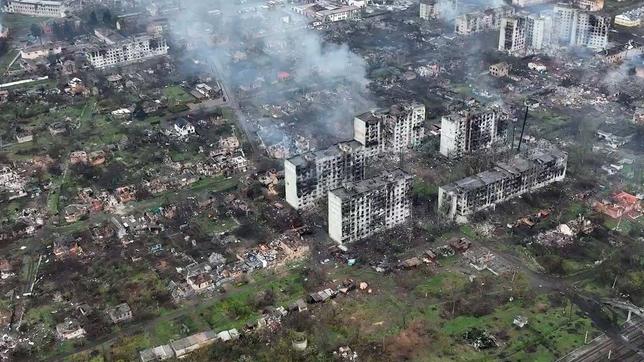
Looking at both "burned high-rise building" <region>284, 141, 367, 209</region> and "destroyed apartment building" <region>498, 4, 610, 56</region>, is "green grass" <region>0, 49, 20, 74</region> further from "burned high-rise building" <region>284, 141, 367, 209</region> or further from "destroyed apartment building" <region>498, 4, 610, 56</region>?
"destroyed apartment building" <region>498, 4, 610, 56</region>

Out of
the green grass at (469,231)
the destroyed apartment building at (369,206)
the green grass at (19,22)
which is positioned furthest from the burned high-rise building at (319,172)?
the green grass at (19,22)

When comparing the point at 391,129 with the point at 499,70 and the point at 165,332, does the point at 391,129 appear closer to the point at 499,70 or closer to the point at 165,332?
the point at 499,70

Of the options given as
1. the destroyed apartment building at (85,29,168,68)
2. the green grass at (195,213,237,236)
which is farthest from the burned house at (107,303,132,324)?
the destroyed apartment building at (85,29,168,68)

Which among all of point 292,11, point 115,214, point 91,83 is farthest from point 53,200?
point 292,11

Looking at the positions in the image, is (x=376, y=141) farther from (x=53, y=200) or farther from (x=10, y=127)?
(x=10, y=127)

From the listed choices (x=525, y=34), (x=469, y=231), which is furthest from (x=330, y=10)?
(x=469, y=231)

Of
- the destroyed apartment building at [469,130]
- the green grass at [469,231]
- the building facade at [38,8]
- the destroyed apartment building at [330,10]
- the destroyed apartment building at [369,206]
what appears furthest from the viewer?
the building facade at [38,8]

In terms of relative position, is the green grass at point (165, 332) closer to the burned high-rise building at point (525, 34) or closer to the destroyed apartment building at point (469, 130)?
the destroyed apartment building at point (469, 130)
